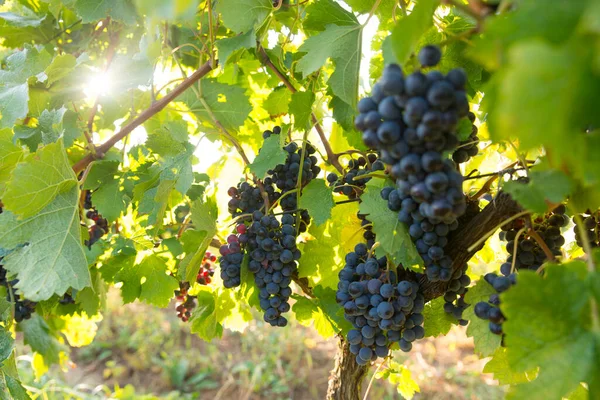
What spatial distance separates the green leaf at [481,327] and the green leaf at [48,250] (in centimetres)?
84

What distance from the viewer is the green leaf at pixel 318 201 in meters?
1.18

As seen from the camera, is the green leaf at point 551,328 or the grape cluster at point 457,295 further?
the grape cluster at point 457,295

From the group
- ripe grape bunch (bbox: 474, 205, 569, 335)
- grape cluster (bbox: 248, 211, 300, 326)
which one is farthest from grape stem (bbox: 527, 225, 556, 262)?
grape cluster (bbox: 248, 211, 300, 326)

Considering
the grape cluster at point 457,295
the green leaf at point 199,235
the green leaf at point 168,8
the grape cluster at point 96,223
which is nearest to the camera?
the green leaf at point 168,8

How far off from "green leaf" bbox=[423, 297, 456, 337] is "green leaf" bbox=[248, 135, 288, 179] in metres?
0.52

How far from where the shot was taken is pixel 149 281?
4.97 feet

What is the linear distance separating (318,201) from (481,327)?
459 millimetres

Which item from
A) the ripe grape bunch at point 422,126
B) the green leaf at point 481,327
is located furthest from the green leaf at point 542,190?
the green leaf at point 481,327

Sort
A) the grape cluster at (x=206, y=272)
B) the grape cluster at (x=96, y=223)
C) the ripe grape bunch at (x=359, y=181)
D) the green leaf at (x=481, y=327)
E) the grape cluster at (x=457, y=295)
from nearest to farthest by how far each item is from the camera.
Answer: the green leaf at (x=481, y=327), the grape cluster at (x=457, y=295), the ripe grape bunch at (x=359, y=181), the grape cluster at (x=206, y=272), the grape cluster at (x=96, y=223)

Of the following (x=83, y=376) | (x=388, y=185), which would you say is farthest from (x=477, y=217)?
(x=83, y=376)

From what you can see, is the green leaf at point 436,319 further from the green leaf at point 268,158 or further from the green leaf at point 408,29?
the green leaf at point 408,29

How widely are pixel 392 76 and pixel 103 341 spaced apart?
5806 mm

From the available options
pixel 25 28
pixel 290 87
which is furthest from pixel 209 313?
pixel 25 28

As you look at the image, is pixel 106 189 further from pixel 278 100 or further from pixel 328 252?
pixel 328 252
